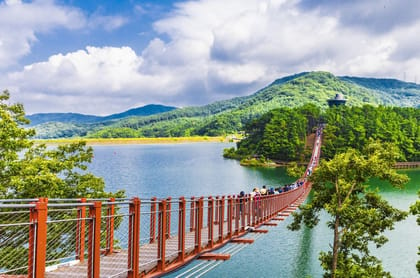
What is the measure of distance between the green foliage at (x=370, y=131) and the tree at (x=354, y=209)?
53073 mm

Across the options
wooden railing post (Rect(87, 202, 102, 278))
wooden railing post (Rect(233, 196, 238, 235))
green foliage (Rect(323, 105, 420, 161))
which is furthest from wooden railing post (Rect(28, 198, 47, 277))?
green foliage (Rect(323, 105, 420, 161))

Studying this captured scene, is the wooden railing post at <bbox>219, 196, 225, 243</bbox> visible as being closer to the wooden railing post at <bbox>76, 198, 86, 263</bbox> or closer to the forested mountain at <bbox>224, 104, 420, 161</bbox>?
the wooden railing post at <bbox>76, 198, 86, 263</bbox>

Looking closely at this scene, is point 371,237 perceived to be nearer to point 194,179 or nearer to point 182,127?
point 194,179

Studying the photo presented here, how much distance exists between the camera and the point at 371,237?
14.7 m

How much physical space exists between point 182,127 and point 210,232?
174674mm

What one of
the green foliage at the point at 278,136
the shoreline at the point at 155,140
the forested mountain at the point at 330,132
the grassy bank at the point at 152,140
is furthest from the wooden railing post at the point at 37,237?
the grassy bank at the point at 152,140

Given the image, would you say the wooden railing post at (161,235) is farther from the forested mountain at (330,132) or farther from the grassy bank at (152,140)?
the grassy bank at (152,140)

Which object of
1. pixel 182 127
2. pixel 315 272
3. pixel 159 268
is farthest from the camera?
pixel 182 127

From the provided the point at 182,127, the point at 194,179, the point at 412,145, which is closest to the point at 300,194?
the point at 194,179

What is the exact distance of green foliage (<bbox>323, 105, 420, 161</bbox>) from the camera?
68.9 m

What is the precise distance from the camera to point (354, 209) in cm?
1459

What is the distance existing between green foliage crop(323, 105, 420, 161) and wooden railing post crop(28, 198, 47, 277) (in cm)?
6657

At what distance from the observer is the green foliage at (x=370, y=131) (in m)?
68.9

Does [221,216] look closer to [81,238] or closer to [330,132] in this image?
[81,238]
